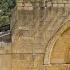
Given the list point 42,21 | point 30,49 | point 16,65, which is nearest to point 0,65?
point 16,65

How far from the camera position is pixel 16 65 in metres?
10.3

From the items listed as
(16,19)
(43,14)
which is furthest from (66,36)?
(16,19)

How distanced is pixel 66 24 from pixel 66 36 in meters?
0.43

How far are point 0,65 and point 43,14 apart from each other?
7.73 feet

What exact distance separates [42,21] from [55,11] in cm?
57

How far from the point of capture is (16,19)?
1021 centimetres

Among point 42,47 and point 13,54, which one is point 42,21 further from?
point 13,54

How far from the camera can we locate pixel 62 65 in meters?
10.4

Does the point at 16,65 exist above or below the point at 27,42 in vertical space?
below

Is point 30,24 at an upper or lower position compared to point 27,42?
upper

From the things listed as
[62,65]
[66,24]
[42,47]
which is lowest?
[62,65]

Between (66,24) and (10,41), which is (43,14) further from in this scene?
(10,41)

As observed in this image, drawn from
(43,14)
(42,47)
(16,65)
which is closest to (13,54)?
(16,65)

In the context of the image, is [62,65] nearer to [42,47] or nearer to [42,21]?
[42,47]
